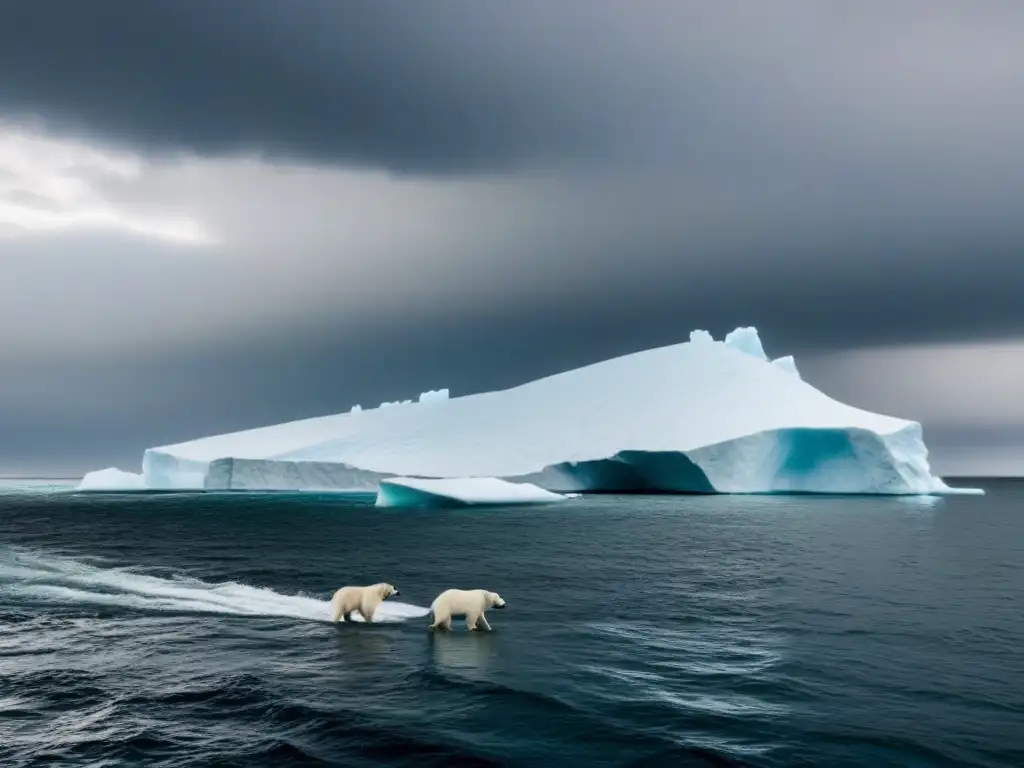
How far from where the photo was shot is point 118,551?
83.1 ft

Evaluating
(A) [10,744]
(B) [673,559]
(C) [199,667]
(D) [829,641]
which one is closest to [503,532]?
(B) [673,559]

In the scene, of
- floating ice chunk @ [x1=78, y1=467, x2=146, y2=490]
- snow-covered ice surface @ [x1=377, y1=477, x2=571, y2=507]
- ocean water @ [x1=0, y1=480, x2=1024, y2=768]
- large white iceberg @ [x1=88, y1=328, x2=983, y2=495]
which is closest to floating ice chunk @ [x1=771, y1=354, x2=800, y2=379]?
large white iceberg @ [x1=88, y1=328, x2=983, y2=495]

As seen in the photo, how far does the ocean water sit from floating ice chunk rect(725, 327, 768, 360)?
50163mm

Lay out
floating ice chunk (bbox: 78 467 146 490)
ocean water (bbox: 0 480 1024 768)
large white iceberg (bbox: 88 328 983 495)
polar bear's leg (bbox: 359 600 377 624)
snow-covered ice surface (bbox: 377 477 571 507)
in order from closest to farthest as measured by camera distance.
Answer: ocean water (bbox: 0 480 1024 768), polar bear's leg (bbox: 359 600 377 624), snow-covered ice surface (bbox: 377 477 571 507), large white iceberg (bbox: 88 328 983 495), floating ice chunk (bbox: 78 467 146 490)

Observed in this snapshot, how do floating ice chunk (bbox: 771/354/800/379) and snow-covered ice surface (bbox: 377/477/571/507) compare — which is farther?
floating ice chunk (bbox: 771/354/800/379)

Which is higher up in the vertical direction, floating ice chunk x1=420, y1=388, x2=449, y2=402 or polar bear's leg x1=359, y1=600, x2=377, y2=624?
floating ice chunk x1=420, y1=388, x2=449, y2=402

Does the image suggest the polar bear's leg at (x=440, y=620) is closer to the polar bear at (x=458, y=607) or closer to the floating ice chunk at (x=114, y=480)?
the polar bear at (x=458, y=607)

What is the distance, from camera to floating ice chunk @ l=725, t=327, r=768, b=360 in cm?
7256

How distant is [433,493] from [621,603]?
33.0 metres

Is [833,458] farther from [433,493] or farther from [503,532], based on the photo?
[503,532]

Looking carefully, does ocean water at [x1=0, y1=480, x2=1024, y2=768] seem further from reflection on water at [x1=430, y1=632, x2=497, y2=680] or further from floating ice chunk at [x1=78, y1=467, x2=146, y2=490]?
floating ice chunk at [x1=78, y1=467, x2=146, y2=490]

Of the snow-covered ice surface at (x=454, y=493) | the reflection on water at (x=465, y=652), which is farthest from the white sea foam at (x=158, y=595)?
the snow-covered ice surface at (x=454, y=493)

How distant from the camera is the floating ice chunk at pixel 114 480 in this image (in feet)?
341

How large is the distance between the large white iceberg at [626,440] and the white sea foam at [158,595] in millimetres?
40734
